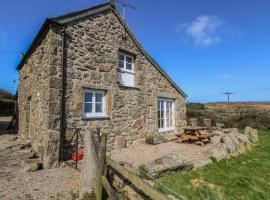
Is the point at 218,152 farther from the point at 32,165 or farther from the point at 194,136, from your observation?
the point at 32,165

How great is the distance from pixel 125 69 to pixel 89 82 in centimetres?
234

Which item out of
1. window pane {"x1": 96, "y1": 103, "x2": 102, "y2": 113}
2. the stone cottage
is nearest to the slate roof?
the stone cottage

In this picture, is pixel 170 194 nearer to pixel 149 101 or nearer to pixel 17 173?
pixel 17 173

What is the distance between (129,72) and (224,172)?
5.73m

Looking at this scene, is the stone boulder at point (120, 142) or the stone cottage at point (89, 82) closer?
the stone cottage at point (89, 82)

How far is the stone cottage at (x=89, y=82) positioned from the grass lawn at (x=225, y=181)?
2679mm

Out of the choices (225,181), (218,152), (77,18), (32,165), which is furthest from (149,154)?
(77,18)

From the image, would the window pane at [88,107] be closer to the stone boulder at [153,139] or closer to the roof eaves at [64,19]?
the roof eaves at [64,19]

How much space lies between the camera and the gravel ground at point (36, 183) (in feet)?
13.5

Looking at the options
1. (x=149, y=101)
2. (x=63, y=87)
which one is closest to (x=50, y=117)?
(x=63, y=87)

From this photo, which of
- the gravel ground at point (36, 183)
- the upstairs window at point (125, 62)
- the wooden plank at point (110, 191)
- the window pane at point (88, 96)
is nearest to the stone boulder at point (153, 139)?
→ the upstairs window at point (125, 62)

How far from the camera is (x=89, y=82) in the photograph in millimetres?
7453

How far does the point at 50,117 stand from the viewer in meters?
6.29

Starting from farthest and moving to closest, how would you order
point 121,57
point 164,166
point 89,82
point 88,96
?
point 121,57 < point 88,96 < point 89,82 < point 164,166
